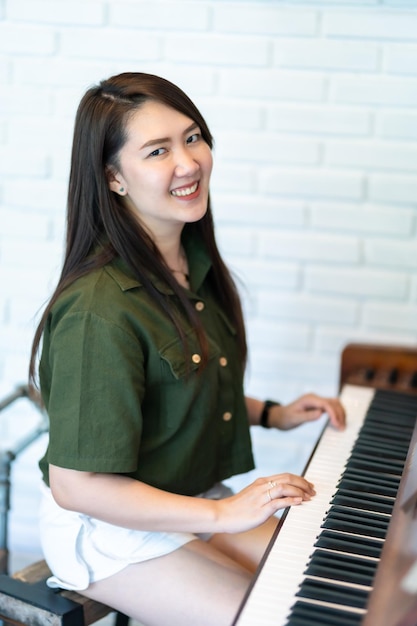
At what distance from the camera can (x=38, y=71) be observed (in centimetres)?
240

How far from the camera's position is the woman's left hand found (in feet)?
5.96

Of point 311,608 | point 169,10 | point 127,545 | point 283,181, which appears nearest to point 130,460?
point 127,545

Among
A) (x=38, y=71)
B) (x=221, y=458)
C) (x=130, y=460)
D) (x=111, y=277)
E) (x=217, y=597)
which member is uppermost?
(x=38, y=71)

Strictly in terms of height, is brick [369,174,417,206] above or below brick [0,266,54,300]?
above

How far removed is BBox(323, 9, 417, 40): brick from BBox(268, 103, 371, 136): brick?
0.61 feet

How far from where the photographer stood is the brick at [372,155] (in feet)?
7.62

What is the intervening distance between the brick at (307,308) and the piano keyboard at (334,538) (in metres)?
0.67

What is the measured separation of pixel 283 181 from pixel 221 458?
898mm

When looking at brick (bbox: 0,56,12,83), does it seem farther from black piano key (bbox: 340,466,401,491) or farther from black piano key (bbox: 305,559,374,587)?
black piano key (bbox: 305,559,374,587)

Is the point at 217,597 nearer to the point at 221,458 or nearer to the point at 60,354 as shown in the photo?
the point at 221,458

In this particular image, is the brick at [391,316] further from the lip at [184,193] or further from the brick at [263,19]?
the lip at [184,193]

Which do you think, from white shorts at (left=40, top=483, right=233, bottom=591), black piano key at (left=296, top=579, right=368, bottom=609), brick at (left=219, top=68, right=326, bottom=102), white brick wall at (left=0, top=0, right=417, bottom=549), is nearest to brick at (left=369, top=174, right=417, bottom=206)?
white brick wall at (left=0, top=0, right=417, bottom=549)

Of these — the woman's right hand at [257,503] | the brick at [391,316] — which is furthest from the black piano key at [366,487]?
the brick at [391,316]

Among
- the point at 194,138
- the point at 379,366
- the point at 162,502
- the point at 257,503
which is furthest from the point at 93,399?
the point at 379,366
